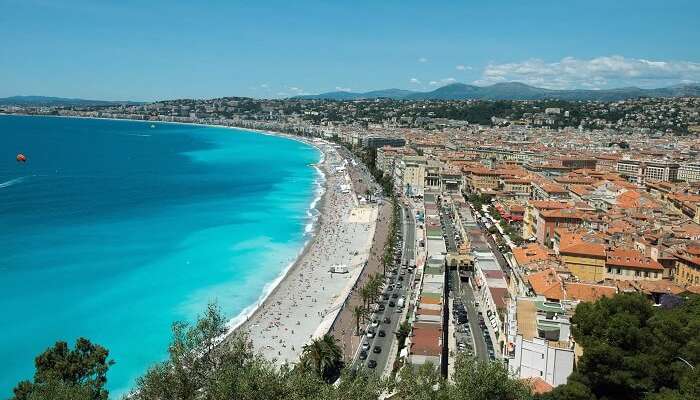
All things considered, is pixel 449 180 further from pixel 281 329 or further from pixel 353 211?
pixel 281 329

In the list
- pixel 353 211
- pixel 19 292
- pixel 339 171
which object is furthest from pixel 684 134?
pixel 19 292

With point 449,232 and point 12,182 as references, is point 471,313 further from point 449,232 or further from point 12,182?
point 12,182

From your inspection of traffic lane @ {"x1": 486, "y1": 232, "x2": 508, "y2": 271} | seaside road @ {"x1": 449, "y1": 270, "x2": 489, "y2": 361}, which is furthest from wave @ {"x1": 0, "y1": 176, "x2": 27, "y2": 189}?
seaside road @ {"x1": 449, "y1": 270, "x2": 489, "y2": 361}

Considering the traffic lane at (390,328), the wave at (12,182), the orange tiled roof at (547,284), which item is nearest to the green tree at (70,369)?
the traffic lane at (390,328)

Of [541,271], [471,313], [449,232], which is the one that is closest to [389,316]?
[471,313]

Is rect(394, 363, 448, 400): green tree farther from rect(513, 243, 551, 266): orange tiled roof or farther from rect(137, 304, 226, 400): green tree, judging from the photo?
rect(513, 243, 551, 266): orange tiled roof

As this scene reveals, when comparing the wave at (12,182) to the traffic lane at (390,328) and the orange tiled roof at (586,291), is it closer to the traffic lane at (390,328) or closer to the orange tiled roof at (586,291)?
A: the traffic lane at (390,328)

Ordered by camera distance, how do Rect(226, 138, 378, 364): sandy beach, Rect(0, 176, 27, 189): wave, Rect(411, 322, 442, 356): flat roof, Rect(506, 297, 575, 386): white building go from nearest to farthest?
Rect(506, 297, 575, 386): white building < Rect(411, 322, 442, 356): flat roof < Rect(226, 138, 378, 364): sandy beach < Rect(0, 176, 27, 189): wave
